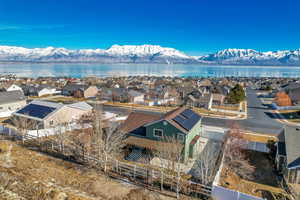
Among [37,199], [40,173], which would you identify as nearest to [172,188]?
[37,199]

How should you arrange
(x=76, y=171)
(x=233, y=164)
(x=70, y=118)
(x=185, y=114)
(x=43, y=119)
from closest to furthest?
(x=76, y=171) < (x=233, y=164) < (x=185, y=114) < (x=43, y=119) < (x=70, y=118)

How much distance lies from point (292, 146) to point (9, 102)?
53530 mm

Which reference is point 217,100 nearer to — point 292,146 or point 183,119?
point 183,119

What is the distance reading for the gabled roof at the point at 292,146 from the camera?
16.9 meters

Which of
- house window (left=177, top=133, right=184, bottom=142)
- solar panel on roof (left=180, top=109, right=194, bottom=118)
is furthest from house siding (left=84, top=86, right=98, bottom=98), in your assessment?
house window (left=177, top=133, right=184, bottom=142)

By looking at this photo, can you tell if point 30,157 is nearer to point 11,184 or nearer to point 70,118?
point 11,184

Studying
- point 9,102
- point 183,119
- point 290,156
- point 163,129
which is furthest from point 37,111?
point 290,156

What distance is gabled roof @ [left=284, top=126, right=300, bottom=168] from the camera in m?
16.9

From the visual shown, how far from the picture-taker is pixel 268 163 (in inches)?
829

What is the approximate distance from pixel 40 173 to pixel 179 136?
1392cm

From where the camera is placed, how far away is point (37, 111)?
32750 millimetres

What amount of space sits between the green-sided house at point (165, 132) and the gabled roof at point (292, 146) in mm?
9262

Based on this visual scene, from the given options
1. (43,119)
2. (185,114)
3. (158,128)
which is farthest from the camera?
(43,119)

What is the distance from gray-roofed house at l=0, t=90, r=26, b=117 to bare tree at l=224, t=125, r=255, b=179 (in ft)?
145
